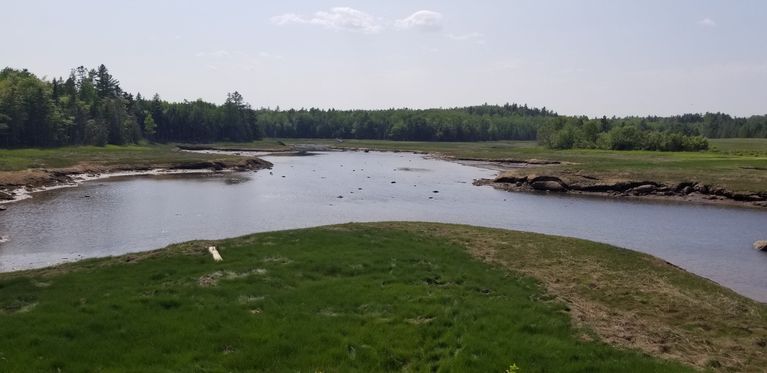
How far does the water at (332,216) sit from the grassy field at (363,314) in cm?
1092

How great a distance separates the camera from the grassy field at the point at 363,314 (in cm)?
1231

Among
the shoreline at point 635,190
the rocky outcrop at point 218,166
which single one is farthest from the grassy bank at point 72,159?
the shoreline at point 635,190

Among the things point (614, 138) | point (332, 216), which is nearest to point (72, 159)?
point (332, 216)

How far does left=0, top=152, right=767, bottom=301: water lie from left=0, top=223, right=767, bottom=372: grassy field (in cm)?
1092

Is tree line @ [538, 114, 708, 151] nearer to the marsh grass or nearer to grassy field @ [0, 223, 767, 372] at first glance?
grassy field @ [0, 223, 767, 372]

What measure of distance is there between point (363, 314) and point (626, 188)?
2734 inches

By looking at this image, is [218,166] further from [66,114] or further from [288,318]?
[288,318]

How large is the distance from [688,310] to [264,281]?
47.6 feet

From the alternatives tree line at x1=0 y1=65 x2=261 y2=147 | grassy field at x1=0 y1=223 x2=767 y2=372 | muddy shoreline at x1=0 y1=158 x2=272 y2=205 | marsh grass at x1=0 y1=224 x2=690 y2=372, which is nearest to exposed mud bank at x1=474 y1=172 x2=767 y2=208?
muddy shoreline at x1=0 y1=158 x2=272 y2=205

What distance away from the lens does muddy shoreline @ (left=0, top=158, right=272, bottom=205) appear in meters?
61.7

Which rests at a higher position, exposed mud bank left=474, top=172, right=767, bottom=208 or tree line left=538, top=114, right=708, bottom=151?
tree line left=538, top=114, right=708, bottom=151

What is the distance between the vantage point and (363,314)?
50.9 ft

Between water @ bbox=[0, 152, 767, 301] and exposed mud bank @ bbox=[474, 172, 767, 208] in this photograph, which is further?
exposed mud bank @ bbox=[474, 172, 767, 208]

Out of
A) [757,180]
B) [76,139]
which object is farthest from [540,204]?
[76,139]
